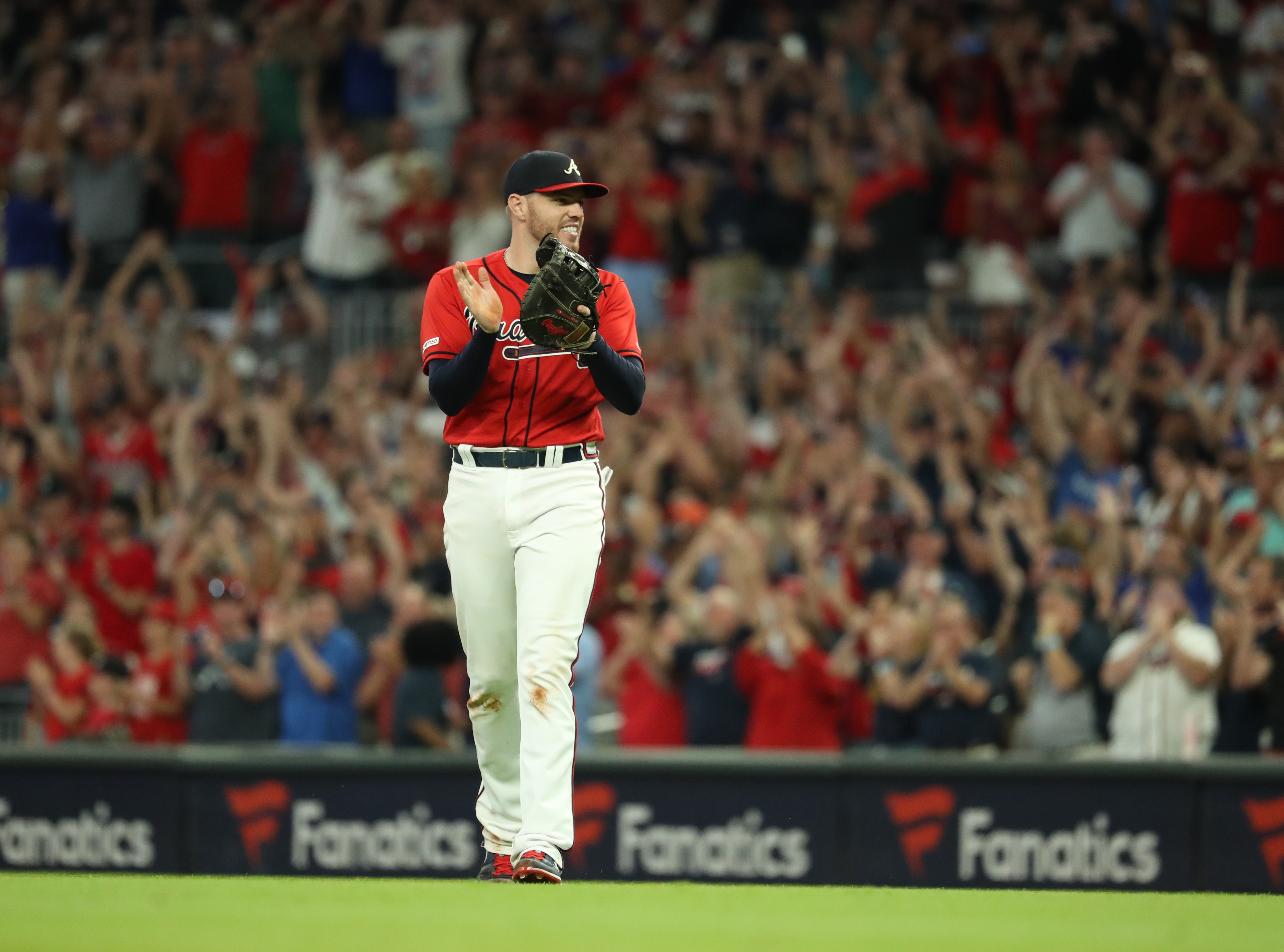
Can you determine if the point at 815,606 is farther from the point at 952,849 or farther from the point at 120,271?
the point at 120,271

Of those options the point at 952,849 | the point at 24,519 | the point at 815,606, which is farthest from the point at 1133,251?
the point at 24,519

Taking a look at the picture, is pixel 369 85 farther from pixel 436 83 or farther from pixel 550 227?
pixel 550 227

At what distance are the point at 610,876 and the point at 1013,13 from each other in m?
8.97

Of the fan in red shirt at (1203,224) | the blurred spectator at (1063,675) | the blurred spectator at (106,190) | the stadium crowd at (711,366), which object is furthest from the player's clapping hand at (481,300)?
the blurred spectator at (106,190)

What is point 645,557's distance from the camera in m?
12.4

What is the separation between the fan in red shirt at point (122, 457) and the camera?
14219 millimetres

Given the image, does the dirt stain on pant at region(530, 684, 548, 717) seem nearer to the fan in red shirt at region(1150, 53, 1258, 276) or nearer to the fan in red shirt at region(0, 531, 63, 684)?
the fan in red shirt at region(0, 531, 63, 684)

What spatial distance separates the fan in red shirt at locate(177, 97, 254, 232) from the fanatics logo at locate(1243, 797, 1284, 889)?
10.4 meters

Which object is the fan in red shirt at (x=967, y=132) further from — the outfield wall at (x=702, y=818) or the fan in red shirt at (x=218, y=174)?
the fan in red shirt at (x=218, y=174)

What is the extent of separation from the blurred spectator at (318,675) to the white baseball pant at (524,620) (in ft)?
17.2

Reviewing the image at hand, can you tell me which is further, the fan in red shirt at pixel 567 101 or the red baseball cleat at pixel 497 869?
the fan in red shirt at pixel 567 101

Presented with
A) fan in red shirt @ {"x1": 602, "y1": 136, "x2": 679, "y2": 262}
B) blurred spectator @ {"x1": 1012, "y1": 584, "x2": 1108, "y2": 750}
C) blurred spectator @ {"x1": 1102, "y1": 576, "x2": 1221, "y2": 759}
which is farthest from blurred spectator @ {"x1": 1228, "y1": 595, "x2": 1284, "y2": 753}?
fan in red shirt @ {"x1": 602, "y1": 136, "x2": 679, "y2": 262}

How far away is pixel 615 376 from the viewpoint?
5707 mm

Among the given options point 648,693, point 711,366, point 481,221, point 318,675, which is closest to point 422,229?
point 481,221
